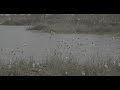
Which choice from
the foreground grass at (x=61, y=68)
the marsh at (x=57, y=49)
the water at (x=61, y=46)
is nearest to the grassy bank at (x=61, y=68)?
the foreground grass at (x=61, y=68)

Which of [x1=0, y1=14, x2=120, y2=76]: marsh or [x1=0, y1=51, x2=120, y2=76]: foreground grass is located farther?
[x1=0, y1=14, x2=120, y2=76]: marsh

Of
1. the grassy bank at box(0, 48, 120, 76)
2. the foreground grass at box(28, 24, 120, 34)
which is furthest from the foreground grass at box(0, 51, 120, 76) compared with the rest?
the foreground grass at box(28, 24, 120, 34)

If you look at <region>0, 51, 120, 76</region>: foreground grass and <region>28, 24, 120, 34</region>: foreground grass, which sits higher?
<region>28, 24, 120, 34</region>: foreground grass

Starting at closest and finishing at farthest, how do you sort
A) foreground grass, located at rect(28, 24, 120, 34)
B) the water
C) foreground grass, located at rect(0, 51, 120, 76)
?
foreground grass, located at rect(0, 51, 120, 76)
the water
foreground grass, located at rect(28, 24, 120, 34)

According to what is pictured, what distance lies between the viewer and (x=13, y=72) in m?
4.93

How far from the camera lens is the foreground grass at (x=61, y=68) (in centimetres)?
497

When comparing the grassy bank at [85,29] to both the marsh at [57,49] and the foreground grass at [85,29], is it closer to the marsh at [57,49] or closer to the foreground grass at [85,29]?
the foreground grass at [85,29]

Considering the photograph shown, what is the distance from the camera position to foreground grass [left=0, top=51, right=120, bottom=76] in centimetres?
497

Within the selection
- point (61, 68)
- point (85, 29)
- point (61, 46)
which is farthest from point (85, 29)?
point (61, 68)

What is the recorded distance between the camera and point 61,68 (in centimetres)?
514

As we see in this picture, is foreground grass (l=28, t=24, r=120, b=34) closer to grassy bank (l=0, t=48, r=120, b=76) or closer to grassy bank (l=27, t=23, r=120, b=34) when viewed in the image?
grassy bank (l=27, t=23, r=120, b=34)
